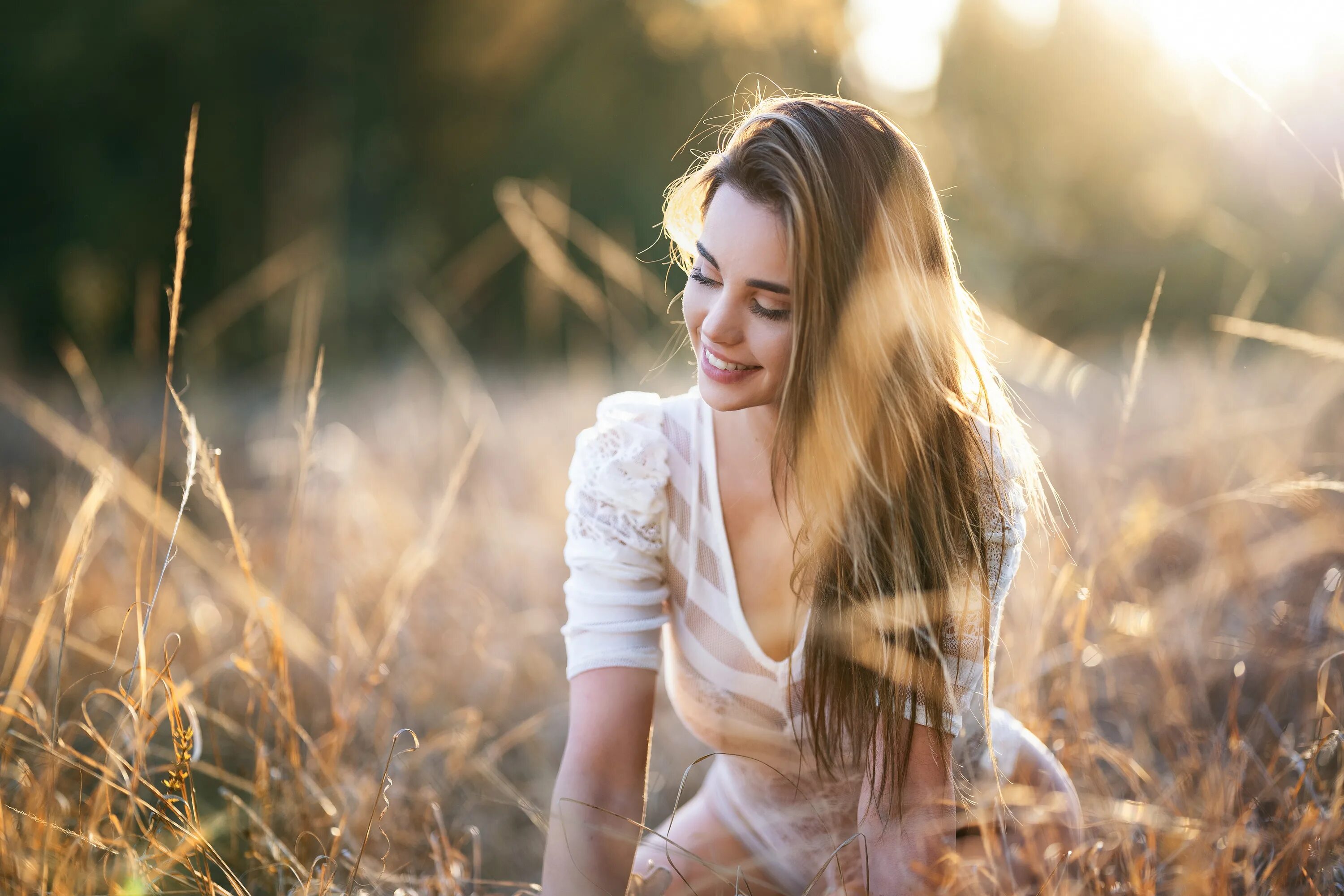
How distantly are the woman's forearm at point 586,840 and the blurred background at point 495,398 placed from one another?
125 millimetres

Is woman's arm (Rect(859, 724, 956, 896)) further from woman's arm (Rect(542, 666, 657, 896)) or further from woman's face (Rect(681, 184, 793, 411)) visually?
woman's face (Rect(681, 184, 793, 411))

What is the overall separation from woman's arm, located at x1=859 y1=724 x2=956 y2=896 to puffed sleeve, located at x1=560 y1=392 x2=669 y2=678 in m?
0.40

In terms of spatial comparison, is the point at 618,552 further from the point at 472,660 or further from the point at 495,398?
the point at 495,398

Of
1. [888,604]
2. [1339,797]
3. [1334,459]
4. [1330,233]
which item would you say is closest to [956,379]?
[888,604]

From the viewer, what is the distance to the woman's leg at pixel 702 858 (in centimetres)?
152

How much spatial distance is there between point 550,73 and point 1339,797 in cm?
789

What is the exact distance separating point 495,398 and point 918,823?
4592 millimetres

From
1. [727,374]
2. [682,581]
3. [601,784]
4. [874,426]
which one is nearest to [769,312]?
[727,374]

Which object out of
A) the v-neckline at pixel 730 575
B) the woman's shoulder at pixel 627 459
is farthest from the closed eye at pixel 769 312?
the woman's shoulder at pixel 627 459

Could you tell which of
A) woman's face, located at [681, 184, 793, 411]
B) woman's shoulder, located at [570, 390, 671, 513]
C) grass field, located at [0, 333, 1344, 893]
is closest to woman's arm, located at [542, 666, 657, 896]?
grass field, located at [0, 333, 1344, 893]

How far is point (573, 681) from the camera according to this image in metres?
1.41

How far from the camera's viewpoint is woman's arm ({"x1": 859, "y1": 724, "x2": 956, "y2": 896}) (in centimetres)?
126

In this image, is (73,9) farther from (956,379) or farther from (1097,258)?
(1097,258)

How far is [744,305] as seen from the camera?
123 centimetres
